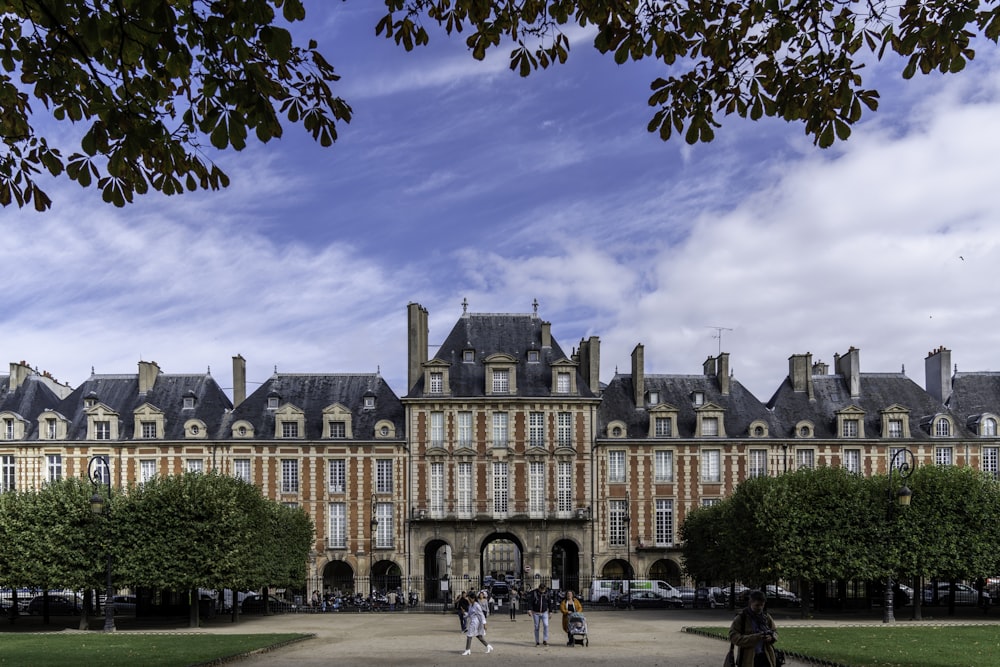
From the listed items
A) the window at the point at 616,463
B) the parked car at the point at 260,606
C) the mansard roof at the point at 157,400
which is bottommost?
the parked car at the point at 260,606

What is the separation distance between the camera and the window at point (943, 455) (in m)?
51.3

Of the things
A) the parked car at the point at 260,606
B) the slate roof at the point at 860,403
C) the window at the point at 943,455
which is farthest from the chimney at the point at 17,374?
the window at the point at 943,455

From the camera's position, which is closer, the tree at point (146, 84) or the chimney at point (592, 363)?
the tree at point (146, 84)

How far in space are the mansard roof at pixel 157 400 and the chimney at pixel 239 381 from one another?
0.66 m

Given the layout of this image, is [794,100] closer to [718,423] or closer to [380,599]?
[380,599]

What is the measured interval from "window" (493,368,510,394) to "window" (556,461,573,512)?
4548 millimetres

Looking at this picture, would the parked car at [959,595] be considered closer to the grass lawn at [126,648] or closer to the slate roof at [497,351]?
the slate roof at [497,351]

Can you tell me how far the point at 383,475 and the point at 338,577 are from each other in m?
5.68

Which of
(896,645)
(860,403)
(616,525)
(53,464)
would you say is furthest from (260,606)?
(860,403)

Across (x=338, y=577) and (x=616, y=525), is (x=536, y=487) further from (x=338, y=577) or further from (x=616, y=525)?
(x=338, y=577)

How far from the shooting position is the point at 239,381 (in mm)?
52844

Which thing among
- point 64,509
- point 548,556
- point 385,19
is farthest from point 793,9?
point 548,556

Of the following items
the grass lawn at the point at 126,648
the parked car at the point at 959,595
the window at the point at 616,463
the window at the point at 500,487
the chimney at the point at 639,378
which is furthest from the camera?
the chimney at the point at 639,378

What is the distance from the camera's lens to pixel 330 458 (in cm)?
5097
